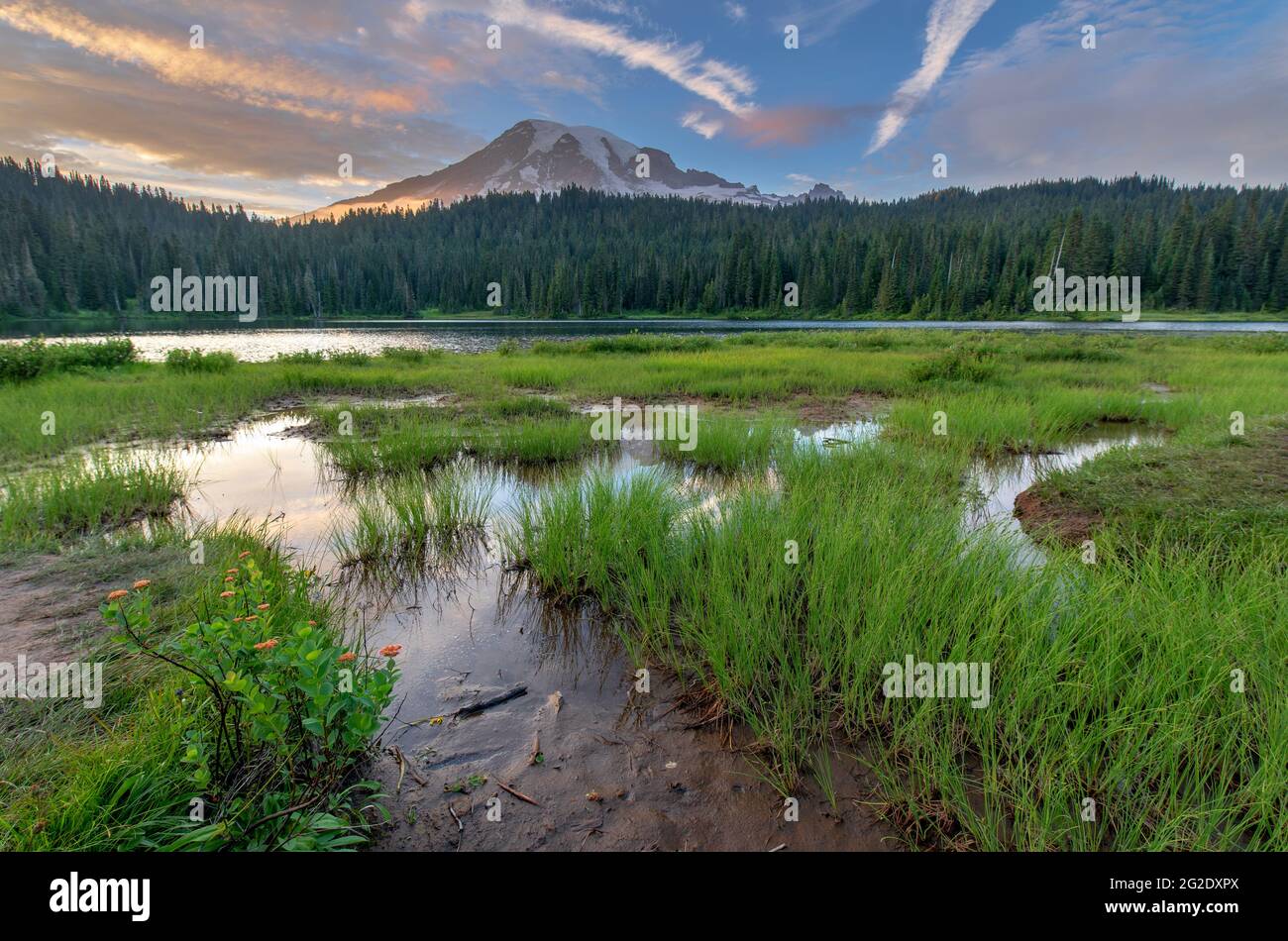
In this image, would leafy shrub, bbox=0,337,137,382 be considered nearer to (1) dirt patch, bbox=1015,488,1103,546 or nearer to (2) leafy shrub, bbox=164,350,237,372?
(2) leafy shrub, bbox=164,350,237,372

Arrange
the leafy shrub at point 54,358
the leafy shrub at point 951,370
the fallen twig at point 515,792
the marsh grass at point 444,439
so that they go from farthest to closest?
the leafy shrub at point 951,370
the leafy shrub at point 54,358
the marsh grass at point 444,439
the fallen twig at point 515,792

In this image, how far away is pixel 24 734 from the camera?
10.8 ft

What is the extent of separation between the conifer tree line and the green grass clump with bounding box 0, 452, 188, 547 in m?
105

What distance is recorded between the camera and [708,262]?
123750 millimetres

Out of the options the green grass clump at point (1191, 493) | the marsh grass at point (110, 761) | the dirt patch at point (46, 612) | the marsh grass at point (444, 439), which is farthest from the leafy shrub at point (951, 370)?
the dirt patch at point (46, 612)

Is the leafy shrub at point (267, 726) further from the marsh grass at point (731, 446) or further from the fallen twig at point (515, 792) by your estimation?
the marsh grass at point (731, 446)

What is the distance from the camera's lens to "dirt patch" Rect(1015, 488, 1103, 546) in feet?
24.0

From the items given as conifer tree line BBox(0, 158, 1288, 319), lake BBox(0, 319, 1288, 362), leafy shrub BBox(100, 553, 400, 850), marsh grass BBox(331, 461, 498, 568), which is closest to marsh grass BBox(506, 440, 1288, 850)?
marsh grass BBox(331, 461, 498, 568)

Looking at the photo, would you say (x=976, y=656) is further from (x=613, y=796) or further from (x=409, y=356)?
(x=409, y=356)

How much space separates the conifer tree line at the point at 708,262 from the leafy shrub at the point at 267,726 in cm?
10657

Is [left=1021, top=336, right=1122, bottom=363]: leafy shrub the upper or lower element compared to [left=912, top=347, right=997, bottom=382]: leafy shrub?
upper

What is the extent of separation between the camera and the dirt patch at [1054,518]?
7.33 metres
